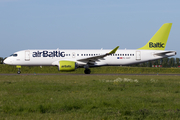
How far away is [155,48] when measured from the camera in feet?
110

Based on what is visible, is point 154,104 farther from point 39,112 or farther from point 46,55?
point 46,55

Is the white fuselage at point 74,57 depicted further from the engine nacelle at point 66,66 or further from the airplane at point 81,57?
the engine nacelle at point 66,66

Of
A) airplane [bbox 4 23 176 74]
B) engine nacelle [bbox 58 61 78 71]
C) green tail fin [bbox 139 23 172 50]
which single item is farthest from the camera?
green tail fin [bbox 139 23 172 50]

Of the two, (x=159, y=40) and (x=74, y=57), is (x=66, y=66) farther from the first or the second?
(x=159, y=40)

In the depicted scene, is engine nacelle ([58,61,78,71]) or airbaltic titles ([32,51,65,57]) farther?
airbaltic titles ([32,51,65,57])

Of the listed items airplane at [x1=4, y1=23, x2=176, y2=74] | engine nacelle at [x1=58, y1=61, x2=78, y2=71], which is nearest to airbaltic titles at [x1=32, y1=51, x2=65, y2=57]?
airplane at [x1=4, y1=23, x2=176, y2=74]

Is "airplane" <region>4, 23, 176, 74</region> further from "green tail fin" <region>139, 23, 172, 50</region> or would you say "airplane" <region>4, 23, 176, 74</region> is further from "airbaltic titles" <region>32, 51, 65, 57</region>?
"green tail fin" <region>139, 23, 172, 50</region>

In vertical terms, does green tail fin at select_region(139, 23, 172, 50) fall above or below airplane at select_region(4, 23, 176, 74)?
above

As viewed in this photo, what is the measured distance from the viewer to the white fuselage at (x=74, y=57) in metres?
31.4

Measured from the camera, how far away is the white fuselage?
103 feet

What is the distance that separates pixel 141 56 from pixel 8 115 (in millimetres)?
26801

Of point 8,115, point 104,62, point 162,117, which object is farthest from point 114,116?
point 104,62

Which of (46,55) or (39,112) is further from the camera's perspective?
(46,55)

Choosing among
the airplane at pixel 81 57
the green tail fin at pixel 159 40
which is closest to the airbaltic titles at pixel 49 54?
the airplane at pixel 81 57
